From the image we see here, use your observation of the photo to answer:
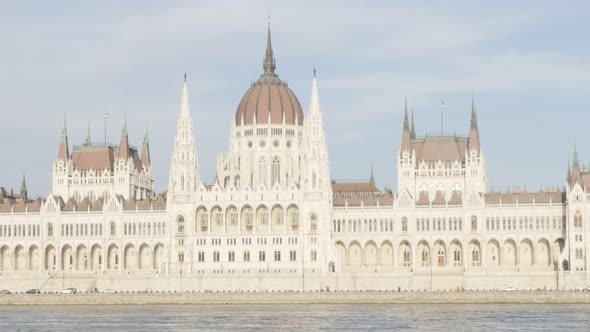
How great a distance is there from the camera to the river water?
388ft

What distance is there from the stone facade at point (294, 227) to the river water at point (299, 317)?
17.4m

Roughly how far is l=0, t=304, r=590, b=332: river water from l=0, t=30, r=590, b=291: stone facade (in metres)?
17.4

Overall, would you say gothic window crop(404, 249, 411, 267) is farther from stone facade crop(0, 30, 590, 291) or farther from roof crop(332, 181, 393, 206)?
roof crop(332, 181, 393, 206)

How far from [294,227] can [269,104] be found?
20.5 metres

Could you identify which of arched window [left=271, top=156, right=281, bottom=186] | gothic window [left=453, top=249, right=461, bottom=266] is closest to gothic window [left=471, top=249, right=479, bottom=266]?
gothic window [left=453, top=249, right=461, bottom=266]

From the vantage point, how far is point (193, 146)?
576 feet

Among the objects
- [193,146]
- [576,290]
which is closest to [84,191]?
[193,146]

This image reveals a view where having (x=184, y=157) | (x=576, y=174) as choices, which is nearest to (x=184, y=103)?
(x=184, y=157)

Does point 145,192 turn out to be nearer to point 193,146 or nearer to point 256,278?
point 193,146

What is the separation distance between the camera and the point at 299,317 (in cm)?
12950

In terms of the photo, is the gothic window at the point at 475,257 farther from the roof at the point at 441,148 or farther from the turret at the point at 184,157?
the turret at the point at 184,157

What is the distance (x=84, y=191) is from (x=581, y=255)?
218 ft

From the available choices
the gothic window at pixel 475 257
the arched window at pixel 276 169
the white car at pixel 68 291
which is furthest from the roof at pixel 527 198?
the white car at pixel 68 291

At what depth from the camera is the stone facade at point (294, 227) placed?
164750 mm
